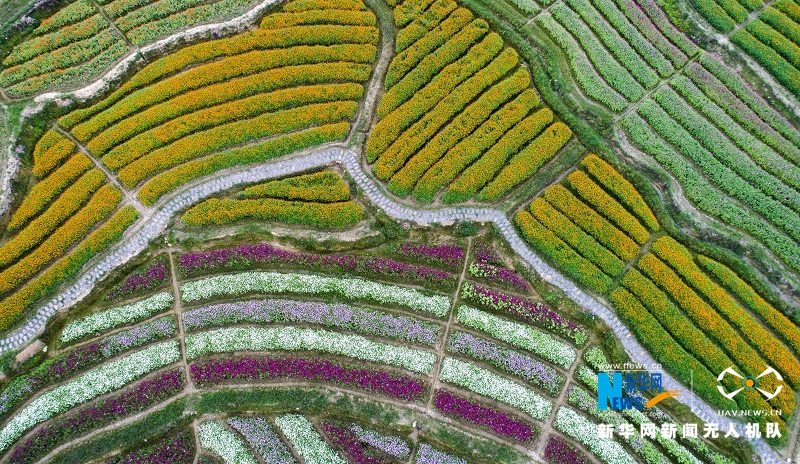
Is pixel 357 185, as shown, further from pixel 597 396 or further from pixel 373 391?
pixel 597 396

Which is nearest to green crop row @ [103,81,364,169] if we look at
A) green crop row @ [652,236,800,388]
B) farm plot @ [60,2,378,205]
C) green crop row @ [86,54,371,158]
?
farm plot @ [60,2,378,205]

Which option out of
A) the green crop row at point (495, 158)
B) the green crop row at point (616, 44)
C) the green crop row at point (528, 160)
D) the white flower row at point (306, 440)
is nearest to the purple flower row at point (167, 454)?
the white flower row at point (306, 440)

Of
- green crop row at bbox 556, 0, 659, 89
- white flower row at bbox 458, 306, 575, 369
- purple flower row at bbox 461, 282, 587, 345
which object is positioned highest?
green crop row at bbox 556, 0, 659, 89

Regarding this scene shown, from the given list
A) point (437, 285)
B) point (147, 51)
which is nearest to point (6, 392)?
point (147, 51)

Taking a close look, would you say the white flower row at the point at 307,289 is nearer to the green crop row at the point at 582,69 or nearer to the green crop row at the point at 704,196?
the green crop row at the point at 704,196

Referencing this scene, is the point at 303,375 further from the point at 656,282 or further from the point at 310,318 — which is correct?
the point at 656,282

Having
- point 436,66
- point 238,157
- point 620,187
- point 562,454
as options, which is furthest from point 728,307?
point 238,157

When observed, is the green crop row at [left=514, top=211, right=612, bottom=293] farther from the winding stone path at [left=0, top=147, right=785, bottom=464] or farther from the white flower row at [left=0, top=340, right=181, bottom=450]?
the white flower row at [left=0, top=340, right=181, bottom=450]
